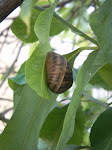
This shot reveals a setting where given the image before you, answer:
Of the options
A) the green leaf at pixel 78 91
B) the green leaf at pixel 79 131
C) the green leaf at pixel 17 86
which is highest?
the green leaf at pixel 78 91

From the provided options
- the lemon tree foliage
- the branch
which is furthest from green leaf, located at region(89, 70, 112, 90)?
the branch

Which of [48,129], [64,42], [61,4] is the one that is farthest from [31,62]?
[64,42]

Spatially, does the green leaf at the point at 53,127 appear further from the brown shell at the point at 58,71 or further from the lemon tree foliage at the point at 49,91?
the brown shell at the point at 58,71

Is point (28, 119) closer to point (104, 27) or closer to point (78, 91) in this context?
point (78, 91)

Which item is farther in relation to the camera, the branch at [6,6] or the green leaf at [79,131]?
the green leaf at [79,131]

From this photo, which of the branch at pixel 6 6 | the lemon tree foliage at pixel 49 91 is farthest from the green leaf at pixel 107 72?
the branch at pixel 6 6

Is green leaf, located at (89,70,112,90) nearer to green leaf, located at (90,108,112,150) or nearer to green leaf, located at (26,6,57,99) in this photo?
green leaf, located at (90,108,112,150)
